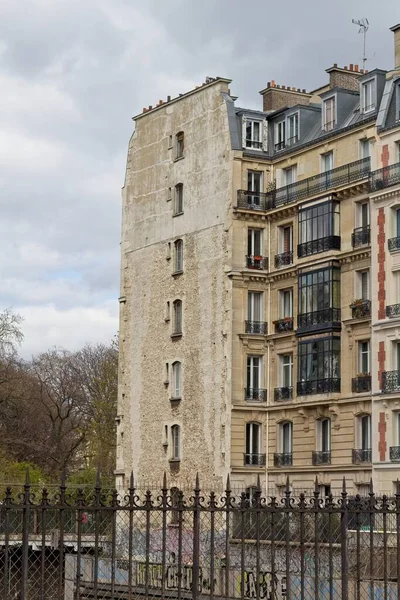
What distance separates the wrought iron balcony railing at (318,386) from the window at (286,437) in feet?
6.34

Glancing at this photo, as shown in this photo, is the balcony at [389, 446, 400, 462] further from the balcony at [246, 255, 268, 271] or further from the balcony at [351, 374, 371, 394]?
the balcony at [246, 255, 268, 271]

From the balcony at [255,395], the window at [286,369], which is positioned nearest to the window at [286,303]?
the window at [286,369]

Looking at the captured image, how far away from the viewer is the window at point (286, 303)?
5156 centimetres

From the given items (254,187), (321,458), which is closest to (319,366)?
(321,458)

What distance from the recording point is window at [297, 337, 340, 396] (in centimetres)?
4778

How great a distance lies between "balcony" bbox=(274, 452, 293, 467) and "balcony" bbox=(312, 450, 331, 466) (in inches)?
68.5

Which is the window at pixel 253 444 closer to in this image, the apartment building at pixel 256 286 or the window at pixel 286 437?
the apartment building at pixel 256 286

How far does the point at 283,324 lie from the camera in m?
51.3

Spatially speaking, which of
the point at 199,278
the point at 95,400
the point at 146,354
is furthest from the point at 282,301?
the point at 95,400

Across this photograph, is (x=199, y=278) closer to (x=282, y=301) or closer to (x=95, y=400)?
(x=282, y=301)

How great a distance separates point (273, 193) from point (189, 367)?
8678 millimetres

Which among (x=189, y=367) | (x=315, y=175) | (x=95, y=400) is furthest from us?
(x=95, y=400)

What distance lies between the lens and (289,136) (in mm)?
53281

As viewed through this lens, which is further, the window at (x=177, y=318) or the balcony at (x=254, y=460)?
the window at (x=177, y=318)
